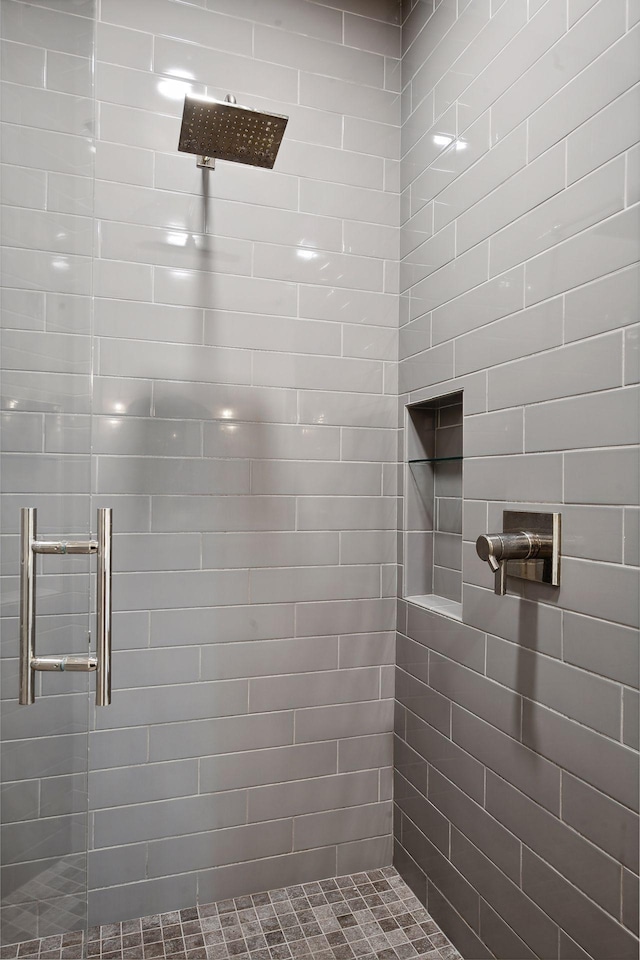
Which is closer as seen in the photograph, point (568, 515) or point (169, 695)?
point (568, 515)

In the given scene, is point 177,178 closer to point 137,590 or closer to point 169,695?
point 137,590

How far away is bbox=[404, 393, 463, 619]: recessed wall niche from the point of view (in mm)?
1721

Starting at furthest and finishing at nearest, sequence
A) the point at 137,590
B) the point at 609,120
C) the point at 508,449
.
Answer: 1. the point at 137,590
2. the point at 508,449
3. the point at 609,120

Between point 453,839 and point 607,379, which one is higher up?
point 607,379

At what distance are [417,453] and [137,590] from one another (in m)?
0.88

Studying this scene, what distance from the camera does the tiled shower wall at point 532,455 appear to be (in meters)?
1.00

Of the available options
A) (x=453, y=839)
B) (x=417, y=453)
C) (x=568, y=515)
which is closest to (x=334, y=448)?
(x=417, y=453)

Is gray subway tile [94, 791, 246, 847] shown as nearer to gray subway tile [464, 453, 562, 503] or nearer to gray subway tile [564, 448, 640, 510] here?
gray subway tile [464, 453, 562, 503]

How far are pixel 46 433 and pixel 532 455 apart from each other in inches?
35.0

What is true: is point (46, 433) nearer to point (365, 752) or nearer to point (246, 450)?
point (246, 450)

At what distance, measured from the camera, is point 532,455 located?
1216 mm

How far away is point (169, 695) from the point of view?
1617 mm

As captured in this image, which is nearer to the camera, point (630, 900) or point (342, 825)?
point (630, 900)

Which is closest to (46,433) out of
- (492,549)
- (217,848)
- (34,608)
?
(34,608)
